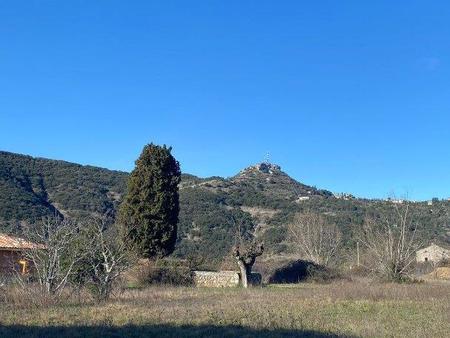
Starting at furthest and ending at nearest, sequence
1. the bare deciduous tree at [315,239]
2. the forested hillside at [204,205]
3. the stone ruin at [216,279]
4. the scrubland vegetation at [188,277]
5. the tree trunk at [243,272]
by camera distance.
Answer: the forested hillside at [204,205], the bare deciduous tree at [315,239], the stone ruin at [216,279], the tree trunk at [243,272], the scrubland vegetation at [188,277]

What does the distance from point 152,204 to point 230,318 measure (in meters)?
22.9

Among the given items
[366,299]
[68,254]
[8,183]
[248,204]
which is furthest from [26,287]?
[248,204]

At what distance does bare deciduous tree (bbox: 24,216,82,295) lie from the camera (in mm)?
17422

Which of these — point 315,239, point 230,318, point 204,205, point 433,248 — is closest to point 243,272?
point 230,318

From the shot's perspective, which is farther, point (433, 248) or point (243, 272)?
point (433, 248)

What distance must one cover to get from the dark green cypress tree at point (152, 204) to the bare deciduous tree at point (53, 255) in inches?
606

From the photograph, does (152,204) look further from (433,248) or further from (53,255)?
(433,248)

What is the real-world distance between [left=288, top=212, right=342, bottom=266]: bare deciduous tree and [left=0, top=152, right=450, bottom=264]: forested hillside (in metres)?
6.93

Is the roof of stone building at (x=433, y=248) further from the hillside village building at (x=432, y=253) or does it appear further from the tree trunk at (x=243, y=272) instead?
the tree trunk at (x=243, y=272)

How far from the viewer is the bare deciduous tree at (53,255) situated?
17.4 meters

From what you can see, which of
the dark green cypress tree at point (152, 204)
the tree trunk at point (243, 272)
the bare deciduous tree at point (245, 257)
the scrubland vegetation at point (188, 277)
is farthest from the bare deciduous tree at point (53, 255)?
the dark green cypress tree at point (152, 204)

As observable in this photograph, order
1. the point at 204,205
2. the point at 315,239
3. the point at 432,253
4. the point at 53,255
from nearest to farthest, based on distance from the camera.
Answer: the point at 53,255
the point at 315,239
the point at 432,253
the point at 204,205

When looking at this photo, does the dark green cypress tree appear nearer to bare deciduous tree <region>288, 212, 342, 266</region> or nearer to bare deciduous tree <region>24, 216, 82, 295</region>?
bare deciduous tree <region>24, 216, 82, 295</region>

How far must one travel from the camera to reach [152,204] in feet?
121
